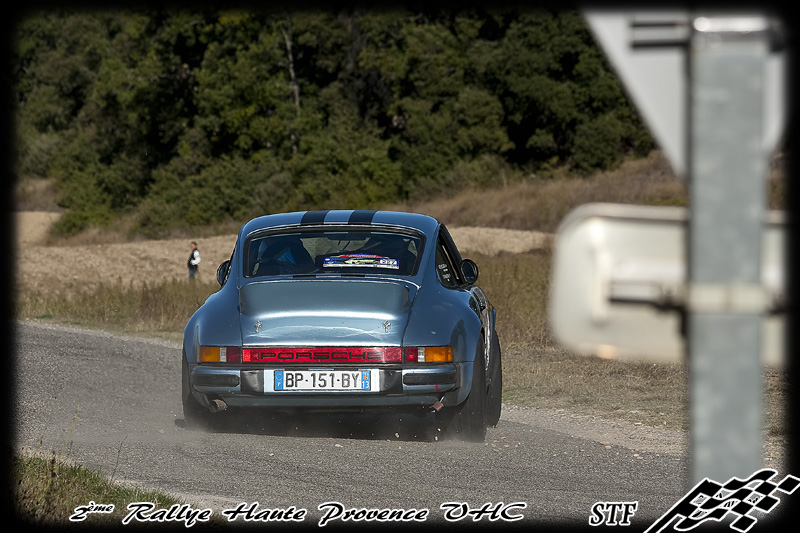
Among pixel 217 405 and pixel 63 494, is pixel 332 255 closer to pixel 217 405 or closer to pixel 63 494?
pixel 217 405

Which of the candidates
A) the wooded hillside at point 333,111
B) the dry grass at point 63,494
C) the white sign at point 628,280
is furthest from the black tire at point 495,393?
the wooded hillside at point 333,111

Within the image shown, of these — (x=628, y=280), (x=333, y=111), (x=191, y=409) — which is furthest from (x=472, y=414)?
(x=333, y=111)

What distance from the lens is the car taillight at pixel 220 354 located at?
26.6 feet

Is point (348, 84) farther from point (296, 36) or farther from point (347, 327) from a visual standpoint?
point (347, 327)

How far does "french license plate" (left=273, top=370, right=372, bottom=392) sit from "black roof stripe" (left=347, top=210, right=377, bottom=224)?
1466 mm

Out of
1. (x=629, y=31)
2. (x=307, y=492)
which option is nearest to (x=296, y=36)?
(x=307, y=492)

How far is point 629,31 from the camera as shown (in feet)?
7.29

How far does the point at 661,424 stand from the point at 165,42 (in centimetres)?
5657

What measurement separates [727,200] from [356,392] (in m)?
6.01

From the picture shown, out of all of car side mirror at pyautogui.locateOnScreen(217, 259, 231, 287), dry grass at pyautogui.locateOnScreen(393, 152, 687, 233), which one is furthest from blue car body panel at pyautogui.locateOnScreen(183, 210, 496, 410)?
dry grass at pyautogui.locateOnScreen(393, 152, 687, 233)

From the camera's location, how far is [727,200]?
2088 mm

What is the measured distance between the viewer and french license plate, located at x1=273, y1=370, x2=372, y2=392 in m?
7.95

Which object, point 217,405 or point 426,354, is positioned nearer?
point 426,354

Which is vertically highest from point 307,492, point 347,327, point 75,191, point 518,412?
point 347,327
